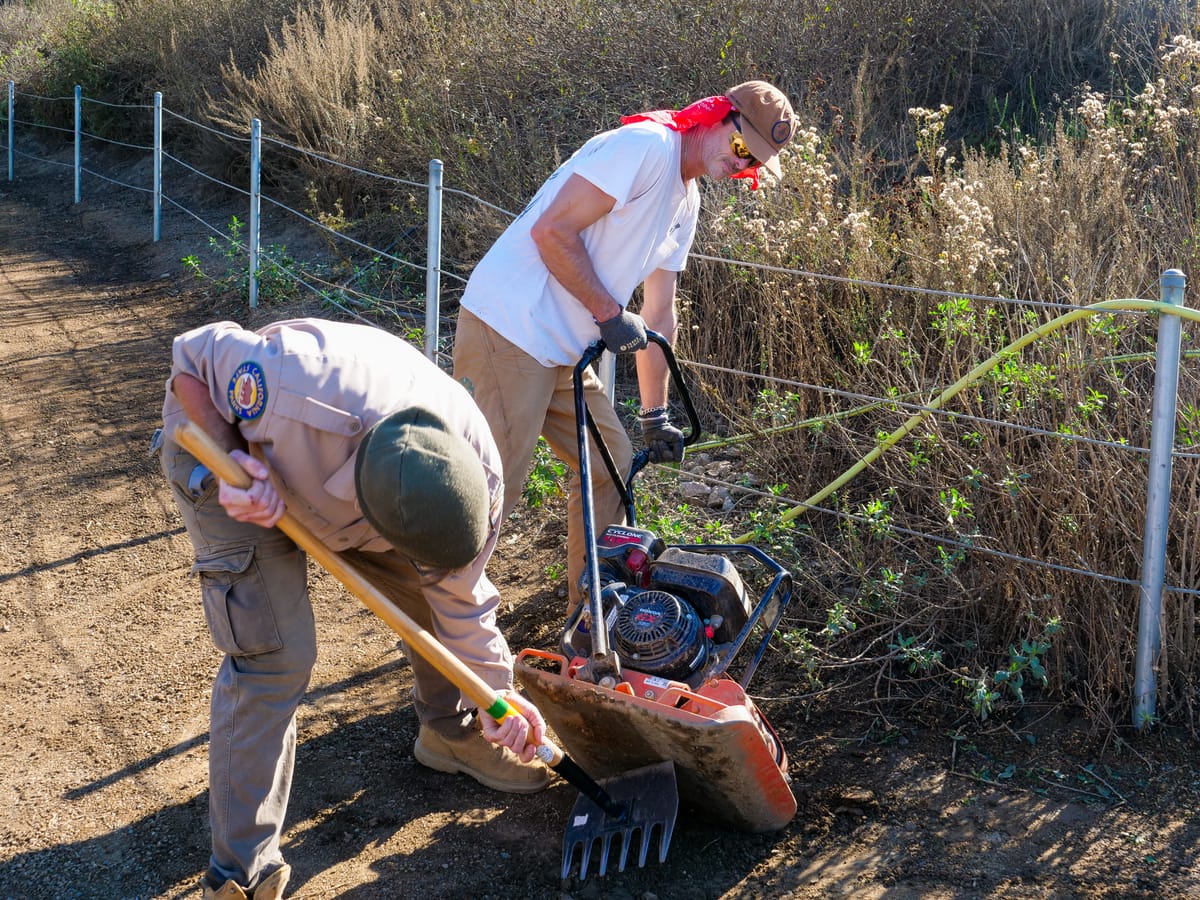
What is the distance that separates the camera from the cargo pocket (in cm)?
284

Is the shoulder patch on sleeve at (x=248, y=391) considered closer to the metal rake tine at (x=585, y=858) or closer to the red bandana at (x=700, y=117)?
the metal rake tine at (x=585, y=858)

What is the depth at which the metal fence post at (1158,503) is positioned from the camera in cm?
346

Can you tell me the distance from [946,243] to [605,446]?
2.29 meters

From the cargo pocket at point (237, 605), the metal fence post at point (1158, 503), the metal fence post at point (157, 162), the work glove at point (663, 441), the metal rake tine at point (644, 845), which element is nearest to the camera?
the cargo pocket at point (237, 605)

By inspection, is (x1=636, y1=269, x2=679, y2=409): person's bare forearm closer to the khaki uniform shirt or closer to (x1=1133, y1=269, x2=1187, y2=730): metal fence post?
the khaki uniform shirt

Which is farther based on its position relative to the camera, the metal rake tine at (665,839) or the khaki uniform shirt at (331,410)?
the metal rake tine at (665,839)

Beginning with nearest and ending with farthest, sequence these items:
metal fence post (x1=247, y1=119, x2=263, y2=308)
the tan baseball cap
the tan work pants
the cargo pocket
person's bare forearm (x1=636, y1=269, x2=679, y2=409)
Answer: the cargo pocket < the tan baseball cap < the tan work pants < person's bare forearm (x1=636, y1=269, x2=679, y2=409) < metal fence post (x1=247, y1=119, x2=263, y2=308)

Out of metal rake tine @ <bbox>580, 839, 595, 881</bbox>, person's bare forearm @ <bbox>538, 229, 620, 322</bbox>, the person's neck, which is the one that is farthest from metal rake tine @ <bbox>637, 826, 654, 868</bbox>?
the person's neck

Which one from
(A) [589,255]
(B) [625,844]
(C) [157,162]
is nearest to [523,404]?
(A) [589,255]

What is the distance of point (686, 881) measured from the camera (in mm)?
3203

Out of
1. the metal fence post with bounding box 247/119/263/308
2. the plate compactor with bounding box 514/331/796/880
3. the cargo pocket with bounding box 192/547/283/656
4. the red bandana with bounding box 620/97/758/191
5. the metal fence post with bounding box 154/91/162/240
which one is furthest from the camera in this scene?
the metal fence post with bounding box 154/91/162/240

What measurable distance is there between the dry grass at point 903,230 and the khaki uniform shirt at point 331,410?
151 cm

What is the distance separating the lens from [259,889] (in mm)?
2986

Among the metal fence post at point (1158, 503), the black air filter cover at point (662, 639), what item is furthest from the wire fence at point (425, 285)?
the black air filter cover at point (662, 639)
